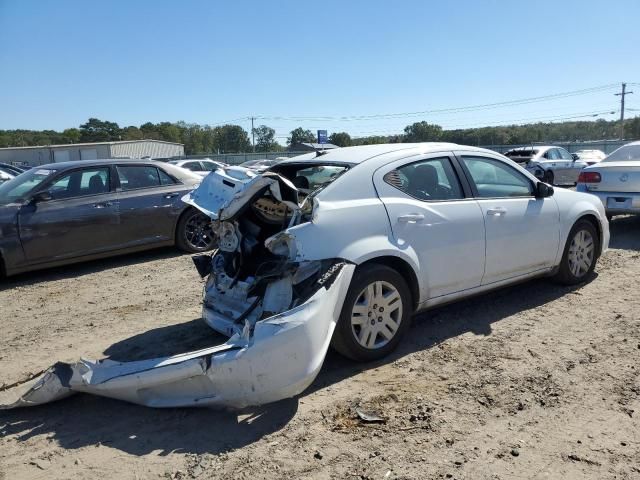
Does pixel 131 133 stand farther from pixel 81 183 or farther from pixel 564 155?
pixel 81 183

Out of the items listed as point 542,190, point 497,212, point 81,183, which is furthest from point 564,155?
point 81,183

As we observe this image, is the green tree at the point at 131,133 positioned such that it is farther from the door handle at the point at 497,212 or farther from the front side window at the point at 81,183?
the door handle at the point at 497,212

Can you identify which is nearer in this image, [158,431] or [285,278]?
[158,431]

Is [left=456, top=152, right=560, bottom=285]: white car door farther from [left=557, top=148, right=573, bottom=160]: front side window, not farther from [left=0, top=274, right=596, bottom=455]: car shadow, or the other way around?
[left=557, top=148, right=573, bottom=160]: front side window

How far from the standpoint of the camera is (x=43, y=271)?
7.74 meters

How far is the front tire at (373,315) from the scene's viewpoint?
382cm

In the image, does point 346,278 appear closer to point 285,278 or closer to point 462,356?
point 285,278

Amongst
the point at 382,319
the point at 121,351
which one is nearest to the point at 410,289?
the point at 382,319

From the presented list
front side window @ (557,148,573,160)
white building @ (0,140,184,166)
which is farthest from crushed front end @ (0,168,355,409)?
white building @ (0,140,184,166)

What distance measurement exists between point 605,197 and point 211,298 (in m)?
7.16

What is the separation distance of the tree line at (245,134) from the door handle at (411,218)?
4743cm

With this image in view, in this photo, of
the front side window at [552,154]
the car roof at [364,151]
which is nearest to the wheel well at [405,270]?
the car roof at [364,151]

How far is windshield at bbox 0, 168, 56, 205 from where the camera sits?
23.5 feet

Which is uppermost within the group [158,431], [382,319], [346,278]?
[346,278]
